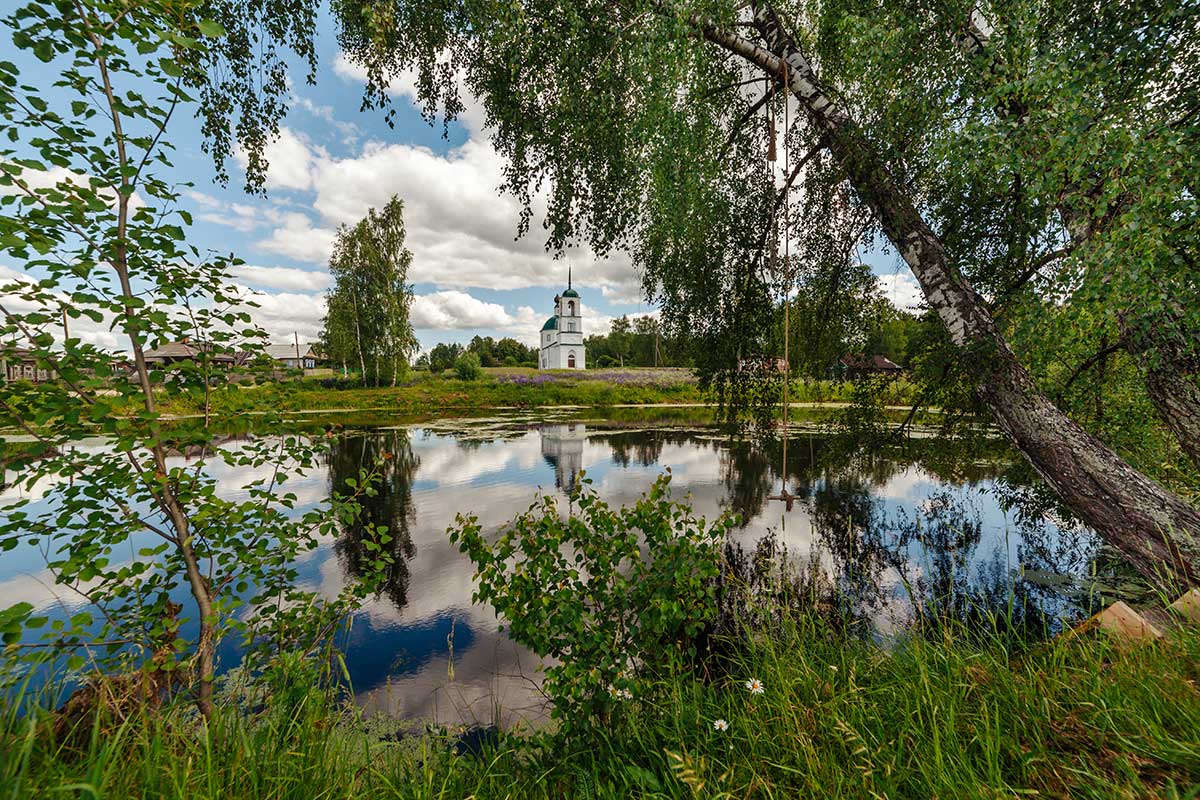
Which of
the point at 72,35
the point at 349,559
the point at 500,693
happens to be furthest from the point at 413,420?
the point at 72,35

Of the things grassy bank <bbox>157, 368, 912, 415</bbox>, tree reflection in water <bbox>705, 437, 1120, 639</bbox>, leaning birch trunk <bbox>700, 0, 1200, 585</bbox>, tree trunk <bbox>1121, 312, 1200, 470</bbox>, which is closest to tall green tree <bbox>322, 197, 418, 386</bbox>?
grassy bank <bbox>157, 368, 912, 415</bbox>

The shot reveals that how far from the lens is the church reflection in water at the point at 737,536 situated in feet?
13.4

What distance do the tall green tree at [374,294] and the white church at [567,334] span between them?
104 ft

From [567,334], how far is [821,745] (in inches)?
2327

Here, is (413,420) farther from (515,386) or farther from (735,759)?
(735,759)

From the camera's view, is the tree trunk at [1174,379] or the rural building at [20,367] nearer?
the rural building at [20,367]

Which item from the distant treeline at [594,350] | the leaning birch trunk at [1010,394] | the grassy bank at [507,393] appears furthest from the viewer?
the distant treeline at [594,350]

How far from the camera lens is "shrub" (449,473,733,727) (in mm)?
2488

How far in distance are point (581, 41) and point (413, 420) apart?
74.1 ft

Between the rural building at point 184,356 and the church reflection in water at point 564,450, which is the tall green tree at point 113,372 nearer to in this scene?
the rural building at point 184,356

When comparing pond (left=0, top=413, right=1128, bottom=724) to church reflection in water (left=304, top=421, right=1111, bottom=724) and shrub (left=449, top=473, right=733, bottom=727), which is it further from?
shrub (left=449, top=473, right=733, bottom=727)

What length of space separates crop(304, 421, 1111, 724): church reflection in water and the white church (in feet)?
146

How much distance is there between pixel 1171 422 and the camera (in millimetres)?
3254

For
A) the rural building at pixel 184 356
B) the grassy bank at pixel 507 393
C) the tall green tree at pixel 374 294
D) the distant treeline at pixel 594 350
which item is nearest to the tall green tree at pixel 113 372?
the rural building at pixel 184 356
